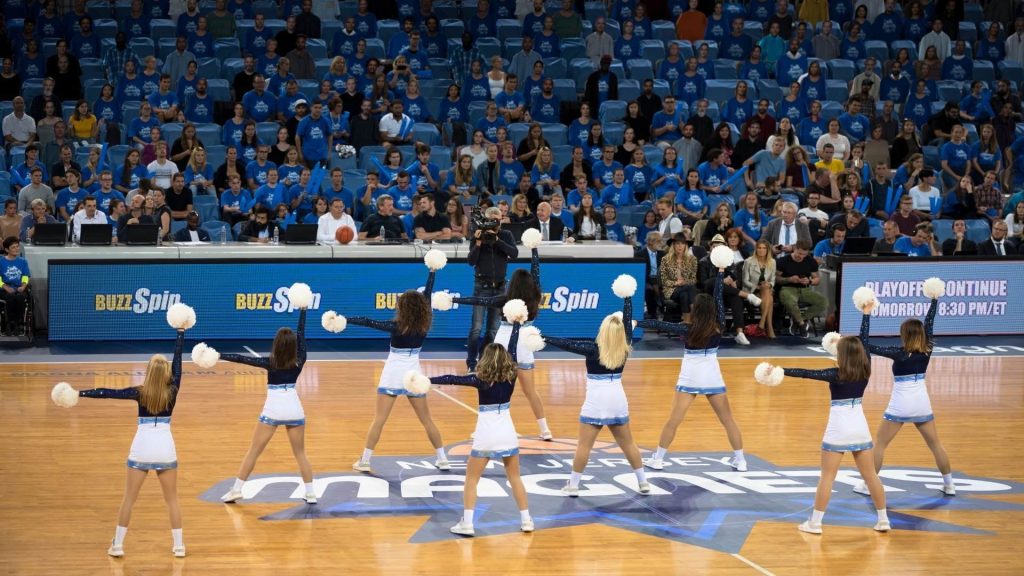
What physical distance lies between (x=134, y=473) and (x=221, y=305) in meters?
9.61

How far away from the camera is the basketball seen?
1936cm

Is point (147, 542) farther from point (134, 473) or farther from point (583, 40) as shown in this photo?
point (583, 40)

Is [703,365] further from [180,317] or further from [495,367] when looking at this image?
[180,317]

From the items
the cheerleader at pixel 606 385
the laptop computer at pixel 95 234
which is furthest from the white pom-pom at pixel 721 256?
the laptop computer at pixel 95 234

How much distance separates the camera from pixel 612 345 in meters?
10.8

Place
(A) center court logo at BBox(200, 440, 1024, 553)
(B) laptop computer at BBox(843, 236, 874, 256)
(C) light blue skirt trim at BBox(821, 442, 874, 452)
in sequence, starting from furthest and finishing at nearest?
(B) laptop computer at BBox(843, 236, 874, 256) → (A) center court logo at BBox(200, 440, 1024, 553) → (C) light blue skirt trim at BBox(821, 442, 874, 452)

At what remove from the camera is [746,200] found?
70.6ft

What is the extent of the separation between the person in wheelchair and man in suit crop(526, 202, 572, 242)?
7.07 metres

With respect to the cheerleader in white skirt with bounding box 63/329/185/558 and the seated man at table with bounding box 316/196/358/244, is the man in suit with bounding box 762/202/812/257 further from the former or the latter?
the cheerleader in white skirt with bounding box 63/329/185/558

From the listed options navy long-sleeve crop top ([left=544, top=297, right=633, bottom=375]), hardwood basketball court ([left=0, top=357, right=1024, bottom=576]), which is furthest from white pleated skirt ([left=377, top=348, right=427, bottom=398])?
navy long-sleeve crop top ([left=544, top=297, right=633, bottom=375])

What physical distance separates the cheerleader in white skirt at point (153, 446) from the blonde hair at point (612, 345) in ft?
11.0

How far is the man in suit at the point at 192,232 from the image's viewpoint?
19844mm

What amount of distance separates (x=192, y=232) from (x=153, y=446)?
10.8m

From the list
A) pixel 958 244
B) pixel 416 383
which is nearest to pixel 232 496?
pixel 416 383
